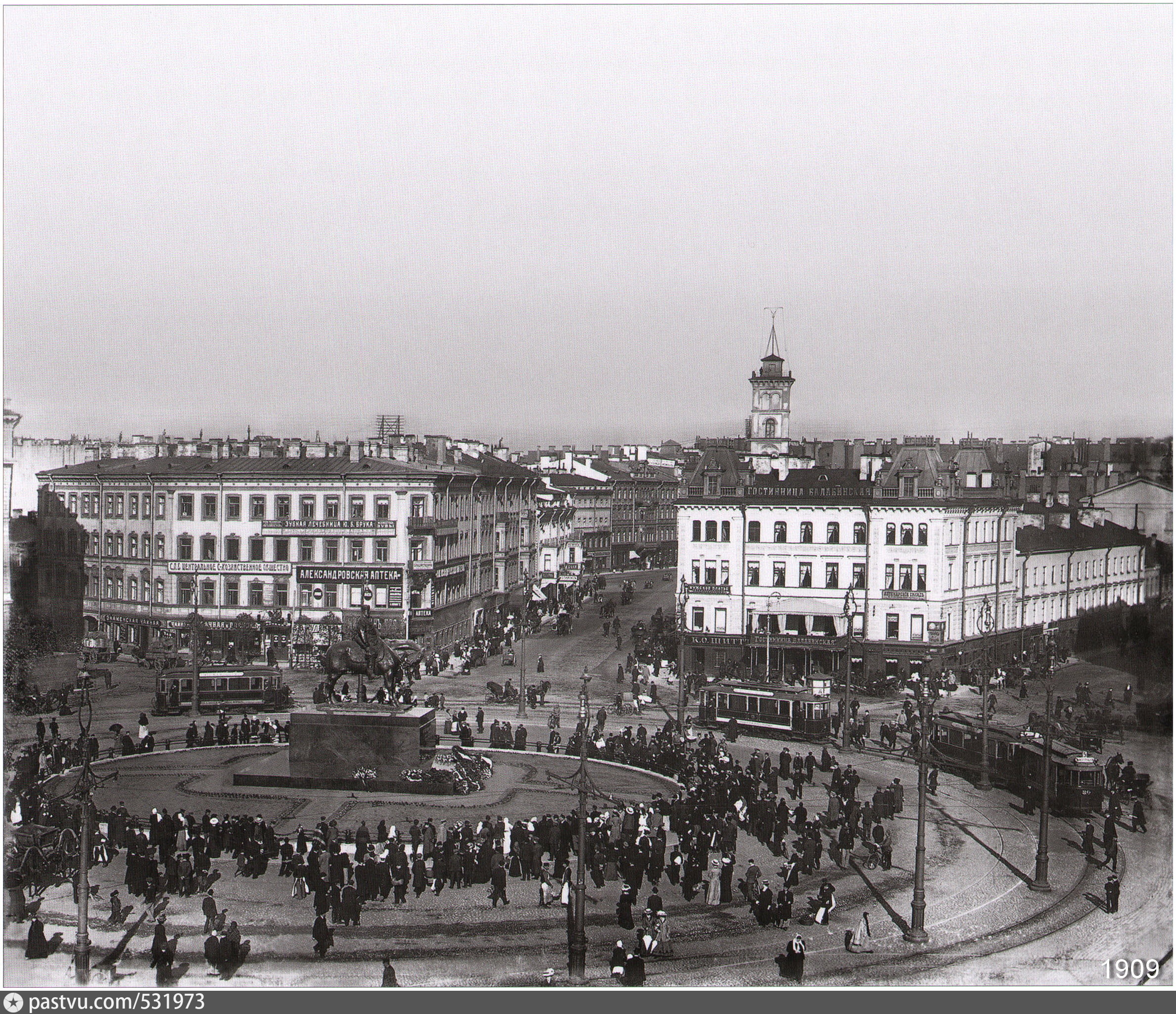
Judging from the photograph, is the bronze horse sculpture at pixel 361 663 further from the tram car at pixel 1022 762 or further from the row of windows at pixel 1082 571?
the row of windows at pixel 1082 571

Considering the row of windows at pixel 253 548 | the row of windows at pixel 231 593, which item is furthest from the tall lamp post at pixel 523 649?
the row of windows at pixel 253 548

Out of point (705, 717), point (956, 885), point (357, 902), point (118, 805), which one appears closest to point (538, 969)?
point (357, 902)

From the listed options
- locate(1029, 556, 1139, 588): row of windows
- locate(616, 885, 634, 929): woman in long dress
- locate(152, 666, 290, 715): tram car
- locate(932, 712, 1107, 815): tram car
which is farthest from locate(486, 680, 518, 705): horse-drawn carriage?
locate(1029, 556, 1139, 588): row of windows

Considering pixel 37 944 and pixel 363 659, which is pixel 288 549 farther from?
pixel 37 944

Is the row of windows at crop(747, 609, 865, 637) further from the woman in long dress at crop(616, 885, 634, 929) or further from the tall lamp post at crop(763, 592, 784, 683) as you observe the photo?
the woman in long dress at crop(616, 885, 634, 929)

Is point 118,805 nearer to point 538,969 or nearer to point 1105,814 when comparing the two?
point 538,969
